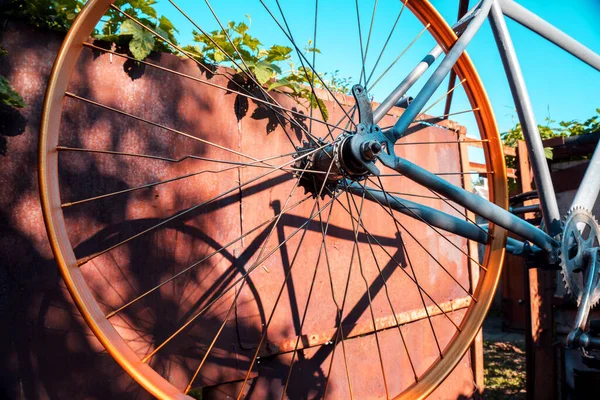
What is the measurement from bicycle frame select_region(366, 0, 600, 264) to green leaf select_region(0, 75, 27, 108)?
1087mm

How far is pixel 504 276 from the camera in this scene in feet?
22.2

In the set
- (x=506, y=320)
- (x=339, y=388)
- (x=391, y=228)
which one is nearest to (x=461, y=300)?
(x=391, y=228)

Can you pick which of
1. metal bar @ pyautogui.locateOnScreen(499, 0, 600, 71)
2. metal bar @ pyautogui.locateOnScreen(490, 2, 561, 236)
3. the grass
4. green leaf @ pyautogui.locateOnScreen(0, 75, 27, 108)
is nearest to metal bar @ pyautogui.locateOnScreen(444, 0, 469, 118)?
metal bar @ pyautogui.locateOnScreen(499, 0, 600, 71)

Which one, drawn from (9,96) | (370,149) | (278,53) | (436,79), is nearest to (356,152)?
(370,149)

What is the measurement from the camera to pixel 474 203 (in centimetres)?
173

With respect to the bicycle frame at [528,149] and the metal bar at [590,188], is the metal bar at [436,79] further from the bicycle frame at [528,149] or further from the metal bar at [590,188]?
the metal bar at [590,188]

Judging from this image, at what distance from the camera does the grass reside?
3818 millimetres

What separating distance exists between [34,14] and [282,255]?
4.12 ft

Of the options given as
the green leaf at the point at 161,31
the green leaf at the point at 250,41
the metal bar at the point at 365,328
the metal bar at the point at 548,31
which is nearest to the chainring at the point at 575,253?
the metal bar at the point at 365,328

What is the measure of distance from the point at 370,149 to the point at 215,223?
2.56ft

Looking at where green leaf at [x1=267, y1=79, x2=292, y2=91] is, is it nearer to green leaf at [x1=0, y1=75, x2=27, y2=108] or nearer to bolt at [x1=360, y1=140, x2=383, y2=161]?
bolt at [x1=360, y1=140, x2=383, y2=161]

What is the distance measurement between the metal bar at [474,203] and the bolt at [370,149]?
0.12 metres

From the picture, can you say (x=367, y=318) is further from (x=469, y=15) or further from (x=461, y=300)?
(x=469, y=15)

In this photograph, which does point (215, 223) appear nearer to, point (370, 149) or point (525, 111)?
point (370, 149)
